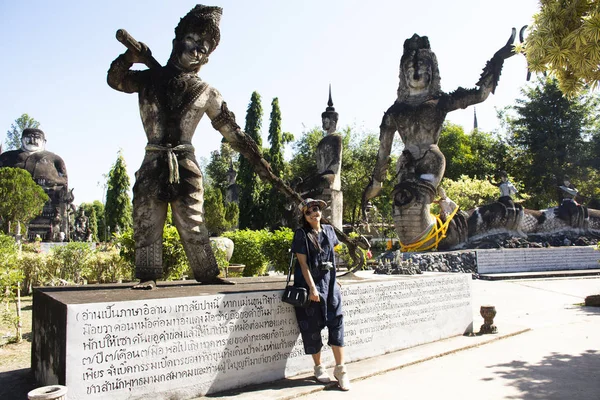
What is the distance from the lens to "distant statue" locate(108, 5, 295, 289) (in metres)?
4.16

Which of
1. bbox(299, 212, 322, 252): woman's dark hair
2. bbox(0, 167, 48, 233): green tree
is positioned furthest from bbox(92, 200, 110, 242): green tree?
bbox(299, 212, 322, 252): woman's dark hair

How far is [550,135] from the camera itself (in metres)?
28.7

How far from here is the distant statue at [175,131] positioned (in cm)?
416

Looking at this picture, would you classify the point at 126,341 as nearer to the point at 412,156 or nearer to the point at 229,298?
the point at 229,298

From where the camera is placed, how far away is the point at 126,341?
318 cm

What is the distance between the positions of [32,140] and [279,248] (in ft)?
101

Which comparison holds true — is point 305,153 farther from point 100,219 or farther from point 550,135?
point 100,219

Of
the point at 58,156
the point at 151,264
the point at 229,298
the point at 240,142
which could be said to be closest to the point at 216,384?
the point at 229,298

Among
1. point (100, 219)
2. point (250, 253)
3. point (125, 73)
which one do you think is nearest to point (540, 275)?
point (250, 253)

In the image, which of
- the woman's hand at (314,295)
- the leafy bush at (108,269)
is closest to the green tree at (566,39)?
the woman's hand at (314,295)

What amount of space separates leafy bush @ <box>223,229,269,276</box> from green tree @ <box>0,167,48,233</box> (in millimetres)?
15438

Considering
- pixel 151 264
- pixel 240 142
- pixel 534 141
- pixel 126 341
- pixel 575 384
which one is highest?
pixel 534 141

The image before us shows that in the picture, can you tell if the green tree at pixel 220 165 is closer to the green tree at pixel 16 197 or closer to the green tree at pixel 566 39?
the green tree at pixel 16 197

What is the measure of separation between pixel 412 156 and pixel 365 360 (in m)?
8.59
